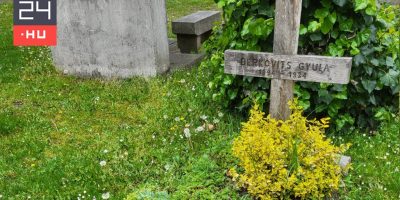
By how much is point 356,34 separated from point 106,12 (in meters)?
3.04

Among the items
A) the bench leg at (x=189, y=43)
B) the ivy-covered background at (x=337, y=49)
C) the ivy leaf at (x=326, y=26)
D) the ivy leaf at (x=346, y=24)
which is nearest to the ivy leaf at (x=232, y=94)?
the ivy-covered background at (x=337, y=49)

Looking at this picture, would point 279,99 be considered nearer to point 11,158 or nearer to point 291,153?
point 291,153

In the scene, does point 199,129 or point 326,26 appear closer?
point 326,26

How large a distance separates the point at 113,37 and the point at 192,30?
144 centimetres

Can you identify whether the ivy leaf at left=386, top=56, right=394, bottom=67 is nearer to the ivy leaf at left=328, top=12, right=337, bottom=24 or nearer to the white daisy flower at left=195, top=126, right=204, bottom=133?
the ivy leaf at left=328, top=12, right=337, bottom=24

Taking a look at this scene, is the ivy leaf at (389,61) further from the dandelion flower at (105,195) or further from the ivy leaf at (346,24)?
the dandelion flower at (105,195)

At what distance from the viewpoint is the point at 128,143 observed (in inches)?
185

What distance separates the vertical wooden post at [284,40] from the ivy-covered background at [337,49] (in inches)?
16.8

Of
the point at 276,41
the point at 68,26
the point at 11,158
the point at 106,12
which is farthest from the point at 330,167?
the point at 68,26

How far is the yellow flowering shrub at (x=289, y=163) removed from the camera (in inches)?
137

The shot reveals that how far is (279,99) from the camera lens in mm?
4008

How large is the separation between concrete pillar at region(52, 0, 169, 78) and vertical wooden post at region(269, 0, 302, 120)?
246 cm

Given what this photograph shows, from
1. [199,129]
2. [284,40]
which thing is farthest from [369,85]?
[199,129]

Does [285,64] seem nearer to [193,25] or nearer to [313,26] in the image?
[313,26]
